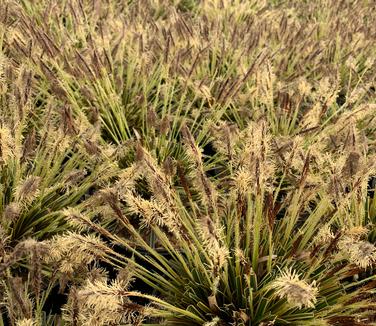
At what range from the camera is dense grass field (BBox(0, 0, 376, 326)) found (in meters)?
1.26

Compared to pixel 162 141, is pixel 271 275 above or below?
below

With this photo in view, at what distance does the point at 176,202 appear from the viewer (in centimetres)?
155

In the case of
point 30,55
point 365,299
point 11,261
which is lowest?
point 365,299

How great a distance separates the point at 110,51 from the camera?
7.35 feet

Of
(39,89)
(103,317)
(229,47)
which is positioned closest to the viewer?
(103,317)

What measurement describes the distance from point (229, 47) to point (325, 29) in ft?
2.90

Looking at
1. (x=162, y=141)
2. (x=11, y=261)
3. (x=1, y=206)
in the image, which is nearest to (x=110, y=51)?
(x=162, y=141)

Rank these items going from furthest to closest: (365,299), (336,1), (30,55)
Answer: (336,1) → (30,55) → (365,299)

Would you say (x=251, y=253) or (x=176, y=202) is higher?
(x=176, y=202)

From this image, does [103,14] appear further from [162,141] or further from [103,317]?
[103,317]

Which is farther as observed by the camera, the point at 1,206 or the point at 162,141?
the point at 162,141

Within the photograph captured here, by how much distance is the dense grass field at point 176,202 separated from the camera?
1261 millimetres

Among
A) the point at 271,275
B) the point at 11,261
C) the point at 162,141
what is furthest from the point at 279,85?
the point at 11,261

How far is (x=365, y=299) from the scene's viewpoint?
1.40 metres
